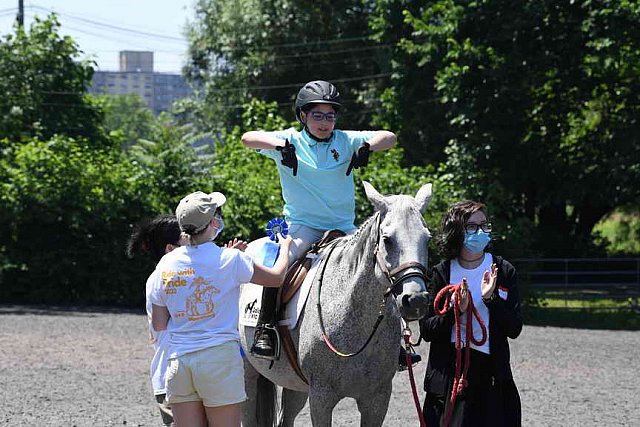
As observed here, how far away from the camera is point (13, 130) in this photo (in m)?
27.4

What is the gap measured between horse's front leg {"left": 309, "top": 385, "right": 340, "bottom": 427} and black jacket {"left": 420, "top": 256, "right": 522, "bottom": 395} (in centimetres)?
59

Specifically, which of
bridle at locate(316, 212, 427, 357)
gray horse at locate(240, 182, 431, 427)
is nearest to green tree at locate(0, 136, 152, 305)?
gray horse at locate(240, 182, 431, 427)

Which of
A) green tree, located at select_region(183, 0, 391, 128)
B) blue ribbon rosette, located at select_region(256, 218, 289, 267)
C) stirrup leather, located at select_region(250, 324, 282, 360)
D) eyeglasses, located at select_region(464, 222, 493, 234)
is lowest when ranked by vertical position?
stirrup leather, located at select_region(250, 324, 282, 360)

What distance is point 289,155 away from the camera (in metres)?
6.38

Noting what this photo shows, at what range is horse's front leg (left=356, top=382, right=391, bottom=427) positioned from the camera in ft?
19.2

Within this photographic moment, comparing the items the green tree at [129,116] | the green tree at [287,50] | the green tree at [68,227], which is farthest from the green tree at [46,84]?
the green tree at [129,116]

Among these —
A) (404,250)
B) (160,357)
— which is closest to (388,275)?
(404,250)

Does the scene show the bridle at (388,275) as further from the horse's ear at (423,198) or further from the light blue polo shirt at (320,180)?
the light blue polo shirt at (320,180)

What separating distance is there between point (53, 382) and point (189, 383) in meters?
7.12

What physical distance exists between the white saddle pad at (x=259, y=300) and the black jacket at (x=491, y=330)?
0.97 metres

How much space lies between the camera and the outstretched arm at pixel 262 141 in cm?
647

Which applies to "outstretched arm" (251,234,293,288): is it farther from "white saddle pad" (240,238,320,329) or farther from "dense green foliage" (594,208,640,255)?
"dense green foliage" (594,208,640,255)

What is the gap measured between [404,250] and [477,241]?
1.68 feet

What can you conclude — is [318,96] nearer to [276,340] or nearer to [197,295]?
[276,340]
